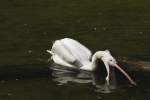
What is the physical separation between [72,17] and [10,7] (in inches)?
137

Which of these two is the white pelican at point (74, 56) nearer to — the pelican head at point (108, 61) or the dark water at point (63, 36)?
the pelican head at point (108, 61)

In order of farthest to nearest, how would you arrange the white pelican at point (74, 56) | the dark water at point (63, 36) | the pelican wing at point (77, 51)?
the pelican wing at point (77, 51) → the white pelican at point (74, 56) → the dark water at point (63, 36)

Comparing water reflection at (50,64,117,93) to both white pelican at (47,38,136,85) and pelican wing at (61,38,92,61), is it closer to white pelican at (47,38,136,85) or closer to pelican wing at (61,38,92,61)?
white pelican at (47,38,136,85)

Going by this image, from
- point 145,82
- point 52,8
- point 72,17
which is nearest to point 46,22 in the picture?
point 72,17

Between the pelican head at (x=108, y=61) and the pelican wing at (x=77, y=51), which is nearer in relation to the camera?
the pelican head at (x=108, y=61)

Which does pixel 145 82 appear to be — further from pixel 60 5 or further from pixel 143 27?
pixel 60 5

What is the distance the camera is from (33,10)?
26.0 m

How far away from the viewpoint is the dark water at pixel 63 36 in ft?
49.5

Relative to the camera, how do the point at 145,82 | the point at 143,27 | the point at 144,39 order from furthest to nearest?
the point at 143,27 → the point at 144,39 → the point at 145,82

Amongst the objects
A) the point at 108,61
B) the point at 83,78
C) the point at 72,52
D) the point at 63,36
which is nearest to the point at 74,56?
the point at 72,52

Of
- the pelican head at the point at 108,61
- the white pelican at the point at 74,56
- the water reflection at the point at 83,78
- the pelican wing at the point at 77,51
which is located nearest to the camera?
the water reflection at the point at 83,78

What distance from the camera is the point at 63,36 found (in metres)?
20.6

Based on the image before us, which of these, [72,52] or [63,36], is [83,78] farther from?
[63,36]

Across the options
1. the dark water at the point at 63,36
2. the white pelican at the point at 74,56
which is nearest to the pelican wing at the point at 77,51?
the white pelican at the point at 74,56
